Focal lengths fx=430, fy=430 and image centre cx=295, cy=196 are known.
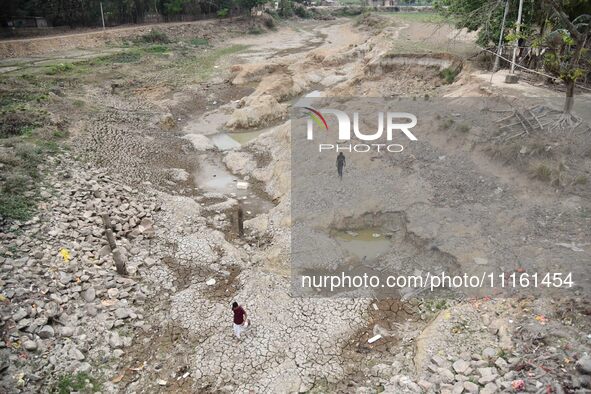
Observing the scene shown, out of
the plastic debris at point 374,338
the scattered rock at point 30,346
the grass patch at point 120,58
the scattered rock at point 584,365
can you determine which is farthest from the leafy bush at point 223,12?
the scattered rock at point 584,365

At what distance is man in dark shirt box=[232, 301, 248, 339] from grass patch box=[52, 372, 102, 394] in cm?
311

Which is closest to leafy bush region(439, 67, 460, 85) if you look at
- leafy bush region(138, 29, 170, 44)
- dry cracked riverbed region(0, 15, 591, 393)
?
dry cracked riverbed region(0, 15, 591, 393)

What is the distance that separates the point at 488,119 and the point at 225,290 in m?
12.7

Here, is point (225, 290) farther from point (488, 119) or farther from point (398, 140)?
point (488, 119)

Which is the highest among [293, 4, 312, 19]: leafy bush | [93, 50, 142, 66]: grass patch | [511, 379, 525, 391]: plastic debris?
[293, 4, 312, 19]: leafy bush

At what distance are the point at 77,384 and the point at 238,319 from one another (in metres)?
3.59

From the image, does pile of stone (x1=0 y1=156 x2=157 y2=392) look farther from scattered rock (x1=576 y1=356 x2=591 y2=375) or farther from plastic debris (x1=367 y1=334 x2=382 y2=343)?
scattered rock (x1=576 y1=356 x2=591 y2=375)

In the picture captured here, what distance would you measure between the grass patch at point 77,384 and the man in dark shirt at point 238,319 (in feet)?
10.2

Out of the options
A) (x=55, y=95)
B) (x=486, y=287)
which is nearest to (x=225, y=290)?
(x=486, y=287)

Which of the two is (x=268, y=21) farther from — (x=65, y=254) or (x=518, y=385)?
(x=518, y=385)

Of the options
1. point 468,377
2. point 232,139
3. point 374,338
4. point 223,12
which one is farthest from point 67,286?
point 223,12

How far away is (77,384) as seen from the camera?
9117mm

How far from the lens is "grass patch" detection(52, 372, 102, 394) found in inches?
351

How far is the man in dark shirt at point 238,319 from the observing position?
9.95m
